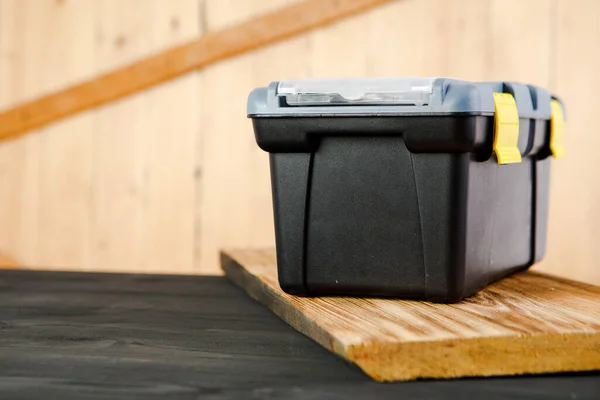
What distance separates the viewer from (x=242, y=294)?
1.02m

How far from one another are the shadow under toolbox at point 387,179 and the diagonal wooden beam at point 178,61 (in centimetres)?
144

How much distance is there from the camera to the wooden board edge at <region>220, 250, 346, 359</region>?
66 centimetres

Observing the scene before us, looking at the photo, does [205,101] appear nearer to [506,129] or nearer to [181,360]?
[506,129]

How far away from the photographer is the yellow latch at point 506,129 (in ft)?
2.70

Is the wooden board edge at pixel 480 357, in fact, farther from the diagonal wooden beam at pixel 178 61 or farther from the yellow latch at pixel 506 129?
the diagonal wooden beam at pixel 178 61

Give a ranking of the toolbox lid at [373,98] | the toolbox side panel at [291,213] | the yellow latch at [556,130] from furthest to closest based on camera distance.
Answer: the yellow latch at [556,130], the toolbox side panel at [291,213], the toolbox lid at [373,98]

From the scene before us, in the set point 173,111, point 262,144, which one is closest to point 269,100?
point 262,144

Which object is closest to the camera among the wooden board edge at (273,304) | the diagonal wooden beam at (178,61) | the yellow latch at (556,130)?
the wooden board edge at (273,304)

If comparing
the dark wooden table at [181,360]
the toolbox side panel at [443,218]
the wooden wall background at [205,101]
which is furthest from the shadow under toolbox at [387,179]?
the wooden wall background at [205,101]

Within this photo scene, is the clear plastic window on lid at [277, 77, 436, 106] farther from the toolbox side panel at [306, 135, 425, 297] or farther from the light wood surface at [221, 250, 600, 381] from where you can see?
the light wood surface at [221, 250, 600, 381]

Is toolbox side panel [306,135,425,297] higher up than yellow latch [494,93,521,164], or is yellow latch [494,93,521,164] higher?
yellow latch [494,93,521,164]

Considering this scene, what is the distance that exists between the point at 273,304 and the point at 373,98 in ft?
0.84

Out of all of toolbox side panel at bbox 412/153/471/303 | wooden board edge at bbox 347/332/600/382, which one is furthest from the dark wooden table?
toolbox side panel at bbox 412/153/471/303

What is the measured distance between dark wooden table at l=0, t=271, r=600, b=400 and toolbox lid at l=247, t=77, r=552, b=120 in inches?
9.0
